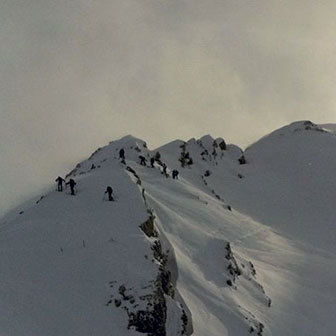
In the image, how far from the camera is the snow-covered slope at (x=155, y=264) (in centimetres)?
2155

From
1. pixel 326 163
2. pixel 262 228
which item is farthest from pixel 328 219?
pixel 326 163

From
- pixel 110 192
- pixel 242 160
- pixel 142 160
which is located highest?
pixel 242 160

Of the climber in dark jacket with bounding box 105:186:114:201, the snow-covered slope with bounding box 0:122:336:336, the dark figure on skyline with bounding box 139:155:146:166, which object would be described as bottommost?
the snow-covered slope with bounding box 0:122:336:336

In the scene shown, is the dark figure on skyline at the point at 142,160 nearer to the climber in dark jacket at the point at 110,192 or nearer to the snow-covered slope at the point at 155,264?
the snow-covered slope at the point at 155,264

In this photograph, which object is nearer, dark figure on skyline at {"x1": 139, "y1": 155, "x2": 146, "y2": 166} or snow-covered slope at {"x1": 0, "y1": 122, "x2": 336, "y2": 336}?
snow-covered slope at {"x1": 0, "y1": 122, "x2": 336, "y2": 336}

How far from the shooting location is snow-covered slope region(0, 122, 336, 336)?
2155 centimetres

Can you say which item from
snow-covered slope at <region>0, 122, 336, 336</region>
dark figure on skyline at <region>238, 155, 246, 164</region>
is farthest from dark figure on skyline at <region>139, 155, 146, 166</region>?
dark figure on skyline at <region>238, 155, 246, 164</region>

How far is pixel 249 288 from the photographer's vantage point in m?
30.2

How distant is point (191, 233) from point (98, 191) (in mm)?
5811

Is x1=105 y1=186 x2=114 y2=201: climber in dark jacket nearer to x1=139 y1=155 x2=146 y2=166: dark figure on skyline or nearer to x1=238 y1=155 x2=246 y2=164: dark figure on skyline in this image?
x1=139 y1=155 x2=146 y2=166: dark figure on skyline

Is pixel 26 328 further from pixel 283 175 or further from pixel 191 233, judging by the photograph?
pixel 283 175

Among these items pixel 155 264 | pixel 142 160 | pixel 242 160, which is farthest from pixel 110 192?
pixel 242 160

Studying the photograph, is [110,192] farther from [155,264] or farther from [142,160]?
[142,160]

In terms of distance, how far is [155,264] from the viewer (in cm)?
2331
